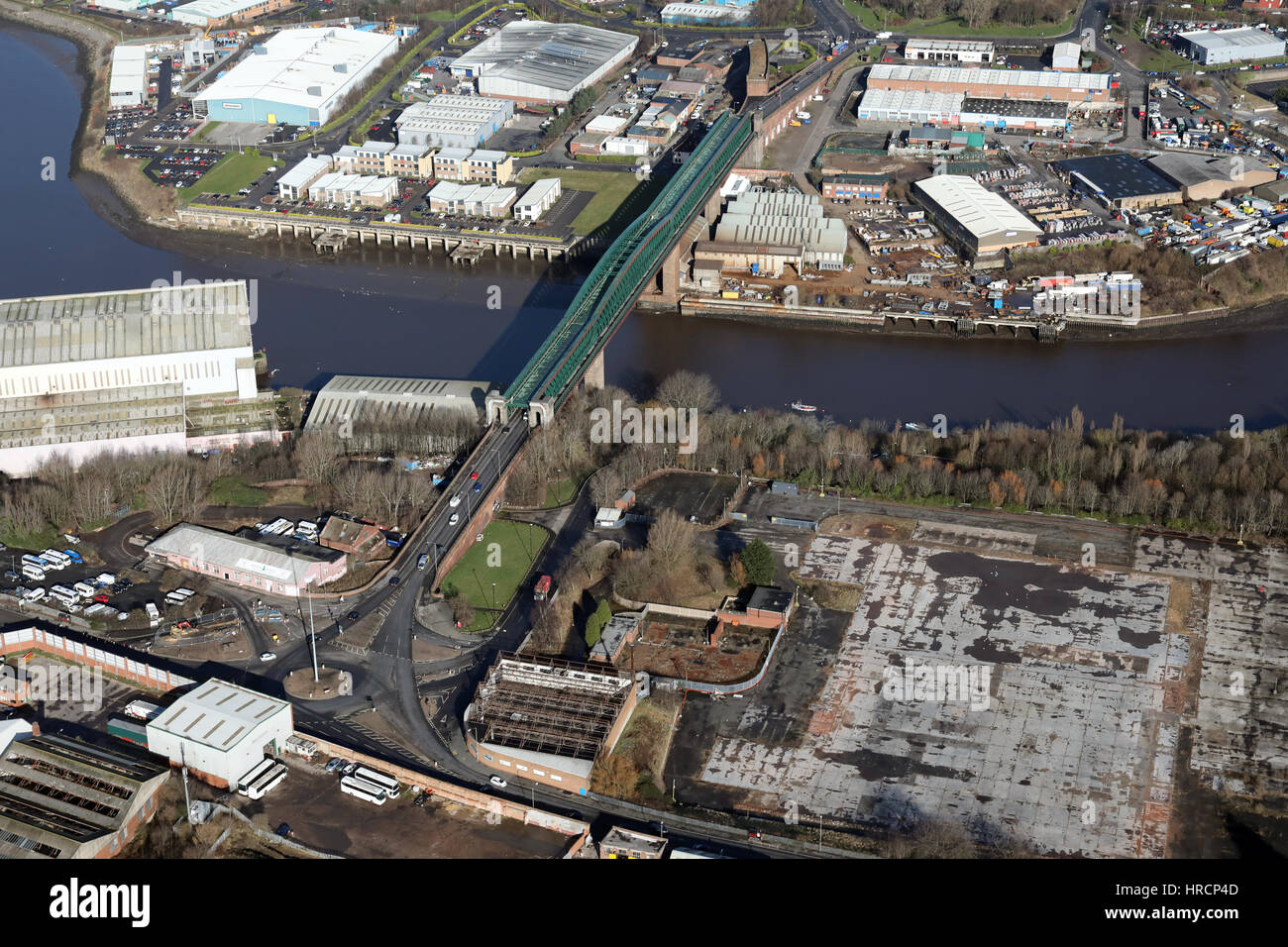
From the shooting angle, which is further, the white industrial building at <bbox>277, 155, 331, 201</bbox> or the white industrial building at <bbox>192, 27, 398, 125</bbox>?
the white industrial building at <bbox>192, 27, 398, 125</bbox>

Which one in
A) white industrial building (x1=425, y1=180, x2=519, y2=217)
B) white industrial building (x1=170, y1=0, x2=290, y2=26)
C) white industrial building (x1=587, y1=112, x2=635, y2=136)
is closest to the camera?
white industrial building (x1=425, y1=180, x2=519, y2=217)

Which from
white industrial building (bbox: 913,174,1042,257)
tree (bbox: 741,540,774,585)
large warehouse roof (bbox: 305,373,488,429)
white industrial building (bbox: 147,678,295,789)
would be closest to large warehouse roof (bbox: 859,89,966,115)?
white industrial building (bbox: 913,174,1042,257)

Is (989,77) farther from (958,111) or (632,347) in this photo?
(632,347)

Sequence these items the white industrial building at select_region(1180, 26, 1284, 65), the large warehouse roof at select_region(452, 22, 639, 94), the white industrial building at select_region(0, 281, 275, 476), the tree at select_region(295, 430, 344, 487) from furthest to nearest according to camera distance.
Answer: the white industrial building at select_region(1180, 26, 1284, 65)
the large warehouse roof at select_region(452, 22, 639, 94)
the white industrial building at select_region(0, 281, 275, 476)
the tree at select_region(295, 430, 344, 487)

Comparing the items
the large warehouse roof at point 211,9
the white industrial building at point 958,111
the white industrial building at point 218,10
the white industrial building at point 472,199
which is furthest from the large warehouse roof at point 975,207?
the large warehouse roof at point 211,9

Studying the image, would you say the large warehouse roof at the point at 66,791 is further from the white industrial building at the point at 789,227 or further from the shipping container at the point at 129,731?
the white industrial building at the point at 789,227

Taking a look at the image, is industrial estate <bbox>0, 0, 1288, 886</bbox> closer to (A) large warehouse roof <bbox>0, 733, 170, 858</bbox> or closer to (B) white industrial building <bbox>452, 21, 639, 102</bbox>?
(A) large warehouse roof <bbox>0, 733, 170, 858</bbox>
